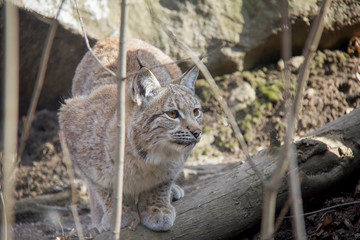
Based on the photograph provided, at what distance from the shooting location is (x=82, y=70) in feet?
20.1

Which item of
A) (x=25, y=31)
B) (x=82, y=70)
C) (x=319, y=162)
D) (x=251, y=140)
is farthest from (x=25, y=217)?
(x=319, y=162)

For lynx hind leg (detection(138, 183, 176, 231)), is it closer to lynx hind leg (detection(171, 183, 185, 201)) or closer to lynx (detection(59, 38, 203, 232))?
lynx (detection(59, 38, 203, 232))

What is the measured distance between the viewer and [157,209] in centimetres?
428

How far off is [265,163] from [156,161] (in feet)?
3.34

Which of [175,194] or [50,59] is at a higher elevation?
[50,59]

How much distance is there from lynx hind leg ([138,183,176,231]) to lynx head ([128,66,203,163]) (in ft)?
1.48

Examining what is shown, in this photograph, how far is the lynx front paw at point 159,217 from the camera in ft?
13.4

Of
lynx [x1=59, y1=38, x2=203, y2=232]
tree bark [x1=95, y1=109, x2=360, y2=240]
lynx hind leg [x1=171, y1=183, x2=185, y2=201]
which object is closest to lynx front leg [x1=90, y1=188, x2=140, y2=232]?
lynx [x1=59, y1=38, x2=203, y2=232]

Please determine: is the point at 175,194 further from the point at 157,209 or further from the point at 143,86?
the point at 143,86

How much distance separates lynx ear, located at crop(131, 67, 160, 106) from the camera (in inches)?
165

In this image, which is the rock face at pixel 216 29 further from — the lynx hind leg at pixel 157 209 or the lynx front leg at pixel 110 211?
the lynx hind leg at pixel 157 209

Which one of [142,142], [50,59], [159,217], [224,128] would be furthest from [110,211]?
[50,59]

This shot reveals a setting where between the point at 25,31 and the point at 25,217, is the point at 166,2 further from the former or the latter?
the point at 25,217

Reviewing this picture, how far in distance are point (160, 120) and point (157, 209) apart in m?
0.85
